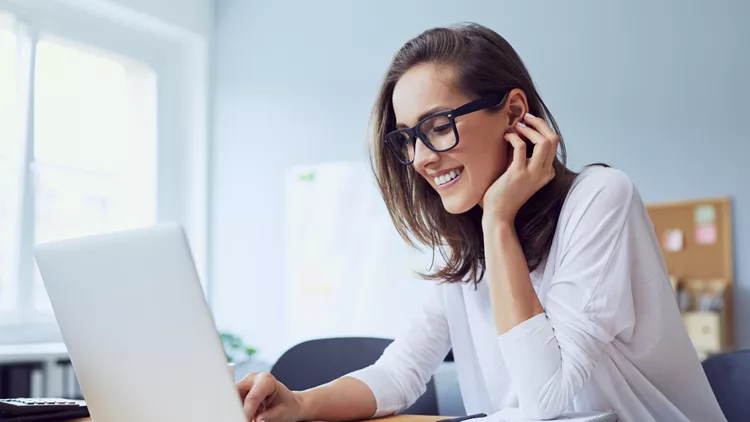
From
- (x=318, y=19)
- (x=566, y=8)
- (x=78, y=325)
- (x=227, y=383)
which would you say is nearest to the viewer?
(x=227, y=383)

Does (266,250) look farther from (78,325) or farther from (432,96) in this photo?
(78,325)

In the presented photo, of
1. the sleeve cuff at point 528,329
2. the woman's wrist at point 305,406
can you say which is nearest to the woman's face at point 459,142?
the sleeve cuff at point 528,329

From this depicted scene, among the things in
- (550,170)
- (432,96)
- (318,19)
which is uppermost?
(318,19)

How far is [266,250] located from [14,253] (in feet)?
4.16

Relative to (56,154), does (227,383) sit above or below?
below

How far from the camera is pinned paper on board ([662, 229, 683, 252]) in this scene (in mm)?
3338

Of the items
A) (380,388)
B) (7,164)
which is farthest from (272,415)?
(7,164)

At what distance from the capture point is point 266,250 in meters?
4.37

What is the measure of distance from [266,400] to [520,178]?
52cm

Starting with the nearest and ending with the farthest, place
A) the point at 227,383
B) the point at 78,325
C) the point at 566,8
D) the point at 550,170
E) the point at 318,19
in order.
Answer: the point at 227,383
the point at 78,325
the point at 550,170
the point at 566,8
the point at 318,19

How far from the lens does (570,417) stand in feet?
3.41

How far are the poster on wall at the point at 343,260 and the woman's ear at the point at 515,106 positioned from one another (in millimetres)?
2442

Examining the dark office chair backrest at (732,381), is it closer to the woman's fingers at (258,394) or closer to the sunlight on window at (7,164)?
the woman's fingers at (258,394)

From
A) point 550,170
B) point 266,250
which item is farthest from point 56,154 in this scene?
point 550,170
